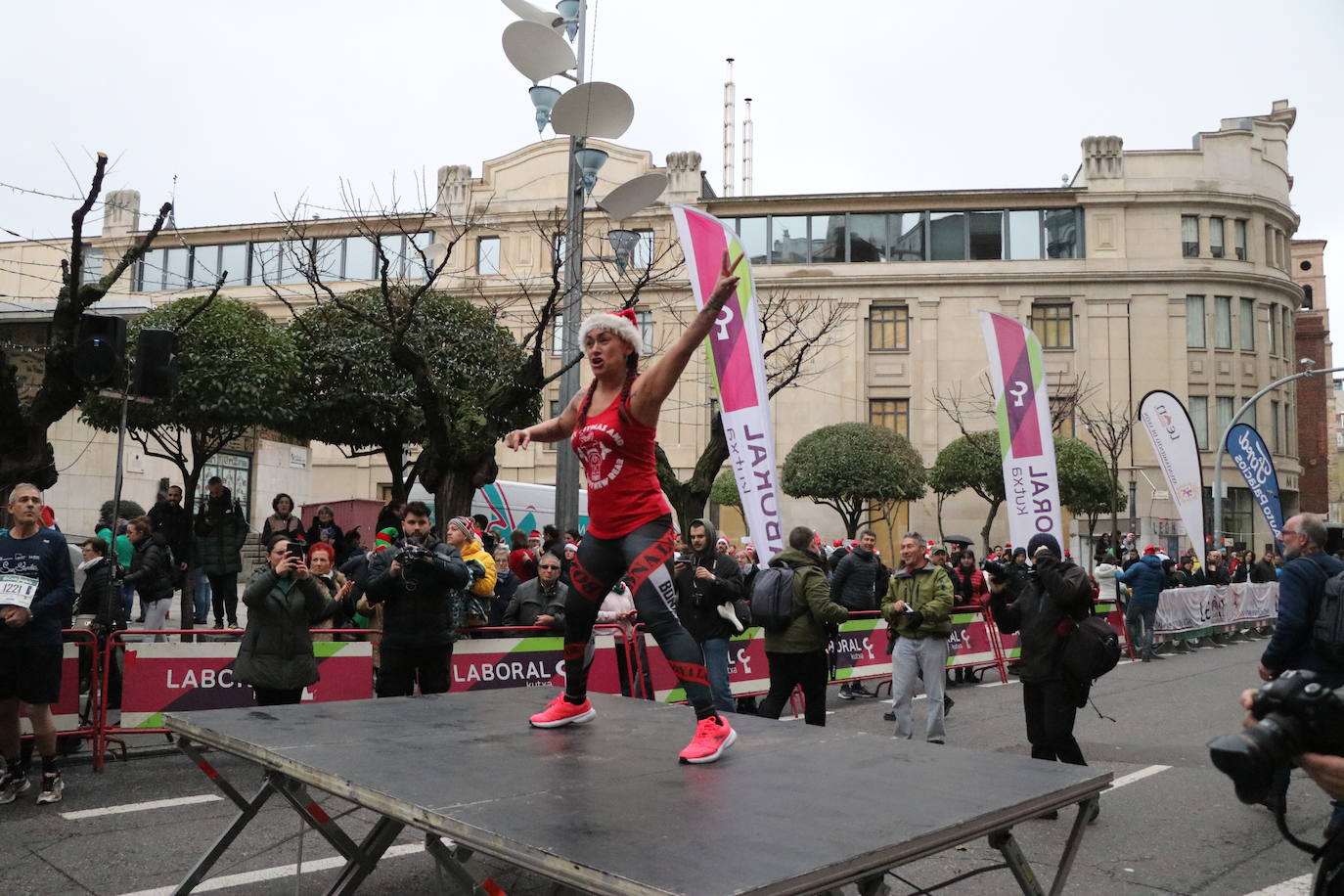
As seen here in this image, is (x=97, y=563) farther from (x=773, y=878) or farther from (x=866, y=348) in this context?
(x=866, y=348)

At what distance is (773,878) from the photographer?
2680 mm

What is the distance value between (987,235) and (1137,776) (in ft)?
116

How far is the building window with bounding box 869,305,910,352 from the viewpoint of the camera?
41.0m

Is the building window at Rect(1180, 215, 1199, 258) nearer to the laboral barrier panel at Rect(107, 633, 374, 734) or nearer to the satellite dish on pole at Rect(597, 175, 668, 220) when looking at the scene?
the satellite dish on pole at Rect(597, 175, 668, 220)

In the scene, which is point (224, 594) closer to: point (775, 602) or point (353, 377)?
point (353, 377)

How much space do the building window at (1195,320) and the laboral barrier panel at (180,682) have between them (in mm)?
39327

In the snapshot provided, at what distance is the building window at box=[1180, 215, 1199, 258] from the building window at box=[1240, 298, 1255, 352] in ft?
10.0

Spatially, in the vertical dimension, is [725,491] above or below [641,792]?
above

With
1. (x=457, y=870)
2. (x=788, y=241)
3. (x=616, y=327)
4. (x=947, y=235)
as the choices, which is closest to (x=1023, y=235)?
(x=947, y=235)

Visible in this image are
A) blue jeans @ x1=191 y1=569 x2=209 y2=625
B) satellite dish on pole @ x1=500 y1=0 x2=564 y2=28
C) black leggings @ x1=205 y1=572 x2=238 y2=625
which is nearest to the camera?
satellite dish on pole @ x1=500 y1=0 x2=564 y2=28

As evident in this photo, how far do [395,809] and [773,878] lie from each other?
1343 mm

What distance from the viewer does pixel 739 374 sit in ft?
41.0

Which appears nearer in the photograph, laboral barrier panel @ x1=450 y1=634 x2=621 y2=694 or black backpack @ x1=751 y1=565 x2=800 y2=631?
black backpack @ x1=751 y1=565 x2=800 y2=631

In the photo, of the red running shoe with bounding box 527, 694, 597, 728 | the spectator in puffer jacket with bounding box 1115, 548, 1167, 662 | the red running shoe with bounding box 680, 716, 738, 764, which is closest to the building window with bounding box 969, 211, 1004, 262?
the spectator in puffer jacket with bounding box 1115, 548, 1167, 662
